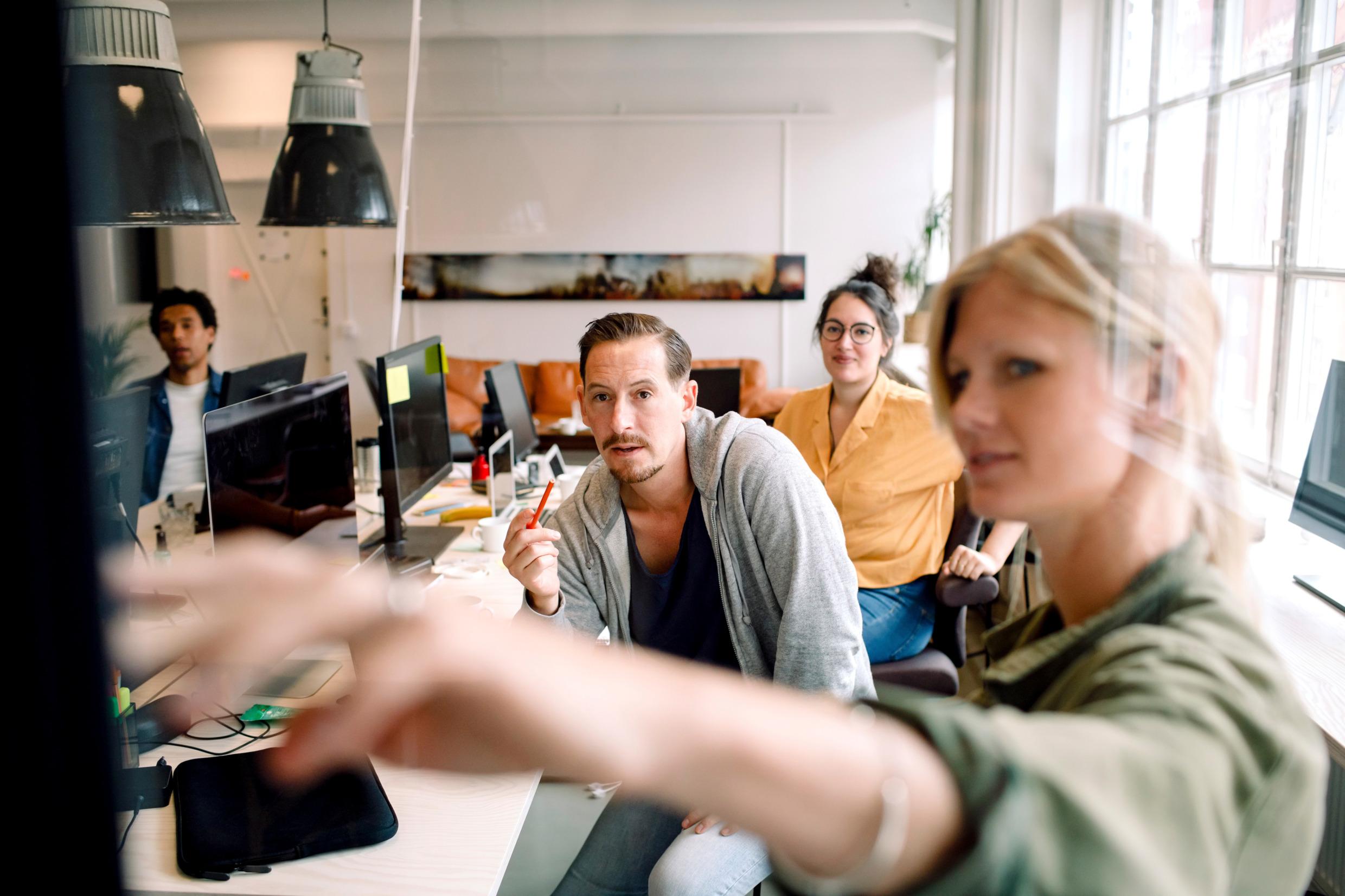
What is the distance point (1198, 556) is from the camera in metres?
0.27

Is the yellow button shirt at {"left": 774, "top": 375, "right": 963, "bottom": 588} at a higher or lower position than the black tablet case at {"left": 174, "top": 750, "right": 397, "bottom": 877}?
higher

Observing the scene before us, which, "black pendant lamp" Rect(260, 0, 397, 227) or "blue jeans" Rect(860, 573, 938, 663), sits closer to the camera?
"blue jeans" Rect(860, 573, 938, 663)

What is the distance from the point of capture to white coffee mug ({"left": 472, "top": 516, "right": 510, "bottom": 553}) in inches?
66.5

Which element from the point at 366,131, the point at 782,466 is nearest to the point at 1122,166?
the point at 782,466

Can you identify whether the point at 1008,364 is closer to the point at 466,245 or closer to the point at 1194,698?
the point at 1194,698

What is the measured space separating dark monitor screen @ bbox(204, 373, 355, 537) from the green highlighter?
1.07ft

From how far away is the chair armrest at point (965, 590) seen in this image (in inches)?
12.9

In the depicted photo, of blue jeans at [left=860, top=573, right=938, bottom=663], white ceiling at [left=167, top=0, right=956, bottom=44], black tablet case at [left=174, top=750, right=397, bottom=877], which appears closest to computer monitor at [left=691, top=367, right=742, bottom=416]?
blue jeans at [left=860, top=573, right=938, bottom=663]

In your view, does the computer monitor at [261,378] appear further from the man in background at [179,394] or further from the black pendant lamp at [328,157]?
the black pendant lamp at [328,157]

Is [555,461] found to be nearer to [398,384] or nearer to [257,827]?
[398,384]

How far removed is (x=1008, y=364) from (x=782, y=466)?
61 centimetres

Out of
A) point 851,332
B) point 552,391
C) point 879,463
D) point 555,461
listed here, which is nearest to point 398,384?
point 552,391

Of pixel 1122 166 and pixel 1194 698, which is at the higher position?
pixel 1122 166

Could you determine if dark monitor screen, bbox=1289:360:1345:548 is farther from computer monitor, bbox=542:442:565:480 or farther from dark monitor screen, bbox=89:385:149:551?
computer monitor, bbox=542:442:565:480
